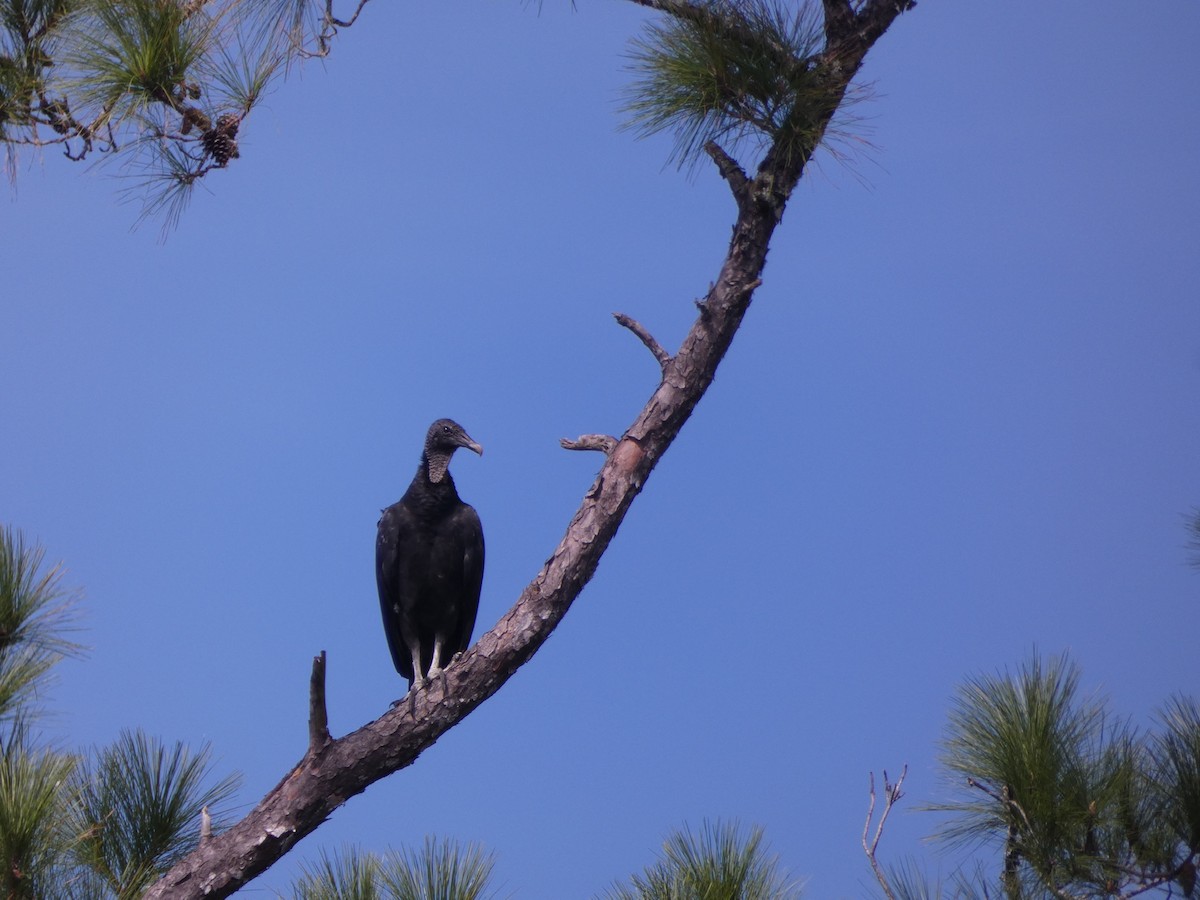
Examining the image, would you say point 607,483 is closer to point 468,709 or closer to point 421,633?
point 468,709

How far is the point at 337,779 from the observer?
2840 mm

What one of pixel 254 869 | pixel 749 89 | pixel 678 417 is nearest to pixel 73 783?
pixel 254 869

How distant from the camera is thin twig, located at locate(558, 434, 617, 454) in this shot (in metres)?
3.08

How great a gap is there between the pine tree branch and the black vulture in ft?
3.25

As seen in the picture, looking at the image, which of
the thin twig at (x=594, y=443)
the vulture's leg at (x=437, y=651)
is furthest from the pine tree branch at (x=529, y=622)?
the vulture's leg at (x=437, y=651)

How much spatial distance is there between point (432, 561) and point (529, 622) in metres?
1.11

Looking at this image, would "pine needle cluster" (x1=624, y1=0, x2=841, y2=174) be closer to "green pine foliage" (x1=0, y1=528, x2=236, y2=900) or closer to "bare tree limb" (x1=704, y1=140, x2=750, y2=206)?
"bare tree limb" (x1=704, y1=140, x2=750, y2=206)

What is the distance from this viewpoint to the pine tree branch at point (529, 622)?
109 inches

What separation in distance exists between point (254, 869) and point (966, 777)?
1594 millimetres

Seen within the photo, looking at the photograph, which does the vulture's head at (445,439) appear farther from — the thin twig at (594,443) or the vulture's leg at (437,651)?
the thin twig at (594,443)

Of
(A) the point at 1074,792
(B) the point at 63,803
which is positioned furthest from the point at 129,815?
(A) the point at 1074,792

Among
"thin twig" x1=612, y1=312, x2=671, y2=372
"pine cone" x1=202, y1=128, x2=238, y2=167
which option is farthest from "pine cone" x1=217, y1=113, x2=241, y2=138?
"thin twig" x1=612, y1=312, x2=671, y2=372

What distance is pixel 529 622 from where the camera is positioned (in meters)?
2.93

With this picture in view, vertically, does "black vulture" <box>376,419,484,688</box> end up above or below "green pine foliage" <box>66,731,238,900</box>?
above
